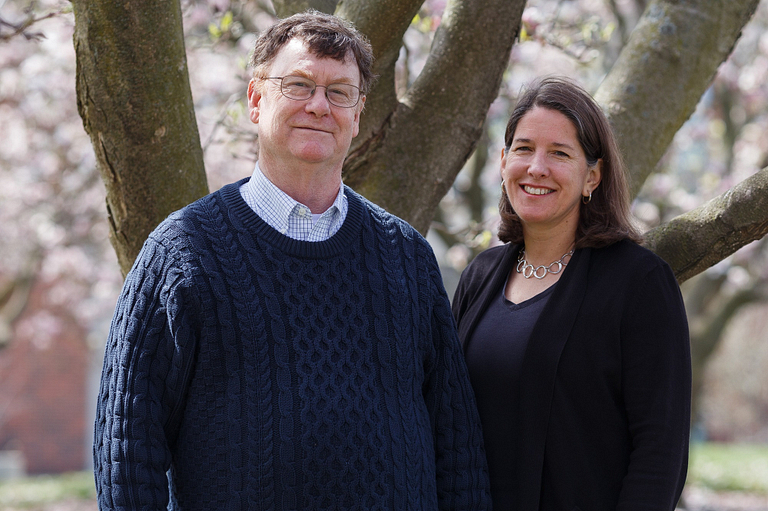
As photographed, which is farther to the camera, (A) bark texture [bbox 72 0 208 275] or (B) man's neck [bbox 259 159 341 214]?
(A) bark texture [bbox 72 0 208 275]

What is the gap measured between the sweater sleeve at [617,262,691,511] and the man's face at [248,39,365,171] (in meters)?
0.86

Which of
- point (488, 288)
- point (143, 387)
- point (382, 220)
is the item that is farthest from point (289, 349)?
point (488, 288)

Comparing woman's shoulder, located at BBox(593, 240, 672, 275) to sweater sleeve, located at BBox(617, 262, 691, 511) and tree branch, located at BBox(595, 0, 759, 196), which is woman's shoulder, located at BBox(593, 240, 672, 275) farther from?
tree branch, located at BBox(595, 0, 759, 196)

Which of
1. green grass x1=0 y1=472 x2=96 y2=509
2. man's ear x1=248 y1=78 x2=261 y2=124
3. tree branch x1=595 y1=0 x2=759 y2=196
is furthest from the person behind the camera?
green grass x1=0 y1=472 x2=96 y2=509

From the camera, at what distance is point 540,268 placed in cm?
227

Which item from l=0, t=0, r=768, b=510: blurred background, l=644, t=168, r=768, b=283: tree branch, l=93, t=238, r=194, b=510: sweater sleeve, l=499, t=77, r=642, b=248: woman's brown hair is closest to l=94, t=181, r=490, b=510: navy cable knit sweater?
l=93, t=238, r=194, b=510: sweater sleeve

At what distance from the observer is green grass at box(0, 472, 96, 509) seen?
9841 millimetres

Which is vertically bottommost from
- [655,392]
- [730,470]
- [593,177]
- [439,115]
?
[655,392]

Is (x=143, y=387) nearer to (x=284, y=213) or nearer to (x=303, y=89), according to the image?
(x=284, y=213)

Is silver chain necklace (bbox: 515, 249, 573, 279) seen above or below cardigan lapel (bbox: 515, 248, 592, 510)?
above

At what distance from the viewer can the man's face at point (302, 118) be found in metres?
1.86

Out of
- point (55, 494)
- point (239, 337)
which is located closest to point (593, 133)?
point (239, 337)

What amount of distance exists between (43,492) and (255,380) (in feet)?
32.7

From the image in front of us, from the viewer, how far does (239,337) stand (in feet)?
5.87
